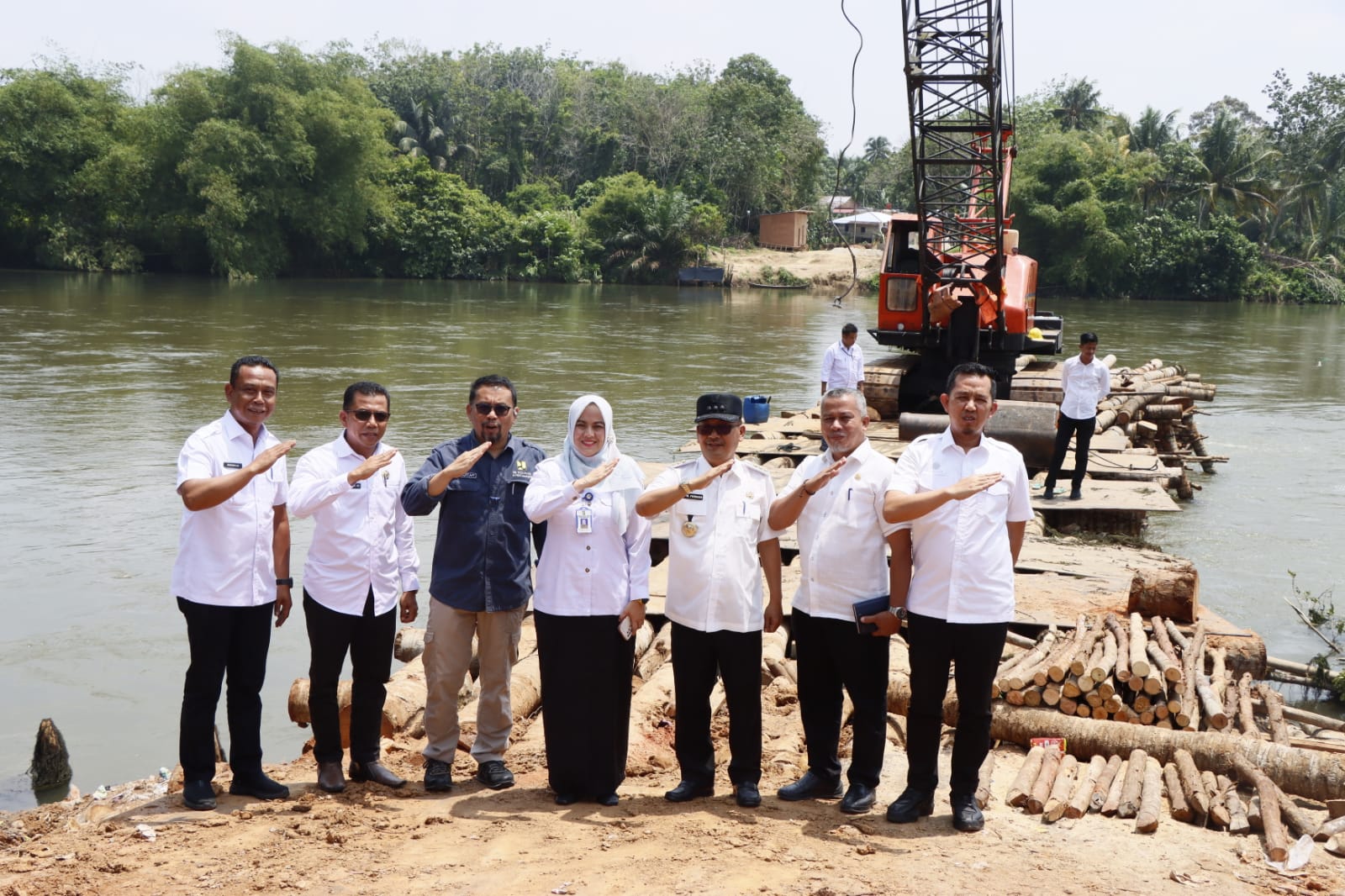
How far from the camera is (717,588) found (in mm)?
5078

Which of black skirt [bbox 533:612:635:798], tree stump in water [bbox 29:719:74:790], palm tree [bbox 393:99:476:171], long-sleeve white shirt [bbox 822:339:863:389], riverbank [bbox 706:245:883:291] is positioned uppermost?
palm tree [bbox 393:99:476:171]

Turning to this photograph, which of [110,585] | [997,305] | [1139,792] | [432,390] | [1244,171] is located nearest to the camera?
[1139,792]

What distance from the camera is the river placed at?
8766mm

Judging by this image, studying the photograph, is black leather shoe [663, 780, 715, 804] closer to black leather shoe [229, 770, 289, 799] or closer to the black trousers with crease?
the black trousers with crease

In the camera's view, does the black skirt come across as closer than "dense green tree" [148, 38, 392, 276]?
Yes

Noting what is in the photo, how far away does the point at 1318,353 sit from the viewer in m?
36.0

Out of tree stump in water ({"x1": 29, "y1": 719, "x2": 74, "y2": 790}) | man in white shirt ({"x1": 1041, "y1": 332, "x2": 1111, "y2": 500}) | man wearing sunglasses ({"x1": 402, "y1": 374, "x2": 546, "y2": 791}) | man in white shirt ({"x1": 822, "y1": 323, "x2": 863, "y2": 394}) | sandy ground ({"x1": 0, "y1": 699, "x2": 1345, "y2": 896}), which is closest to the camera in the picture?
sandy ground ({"x1": 0, "y1": 699, "x2": 1345, "y2": 896})

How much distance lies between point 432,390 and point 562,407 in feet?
10.0

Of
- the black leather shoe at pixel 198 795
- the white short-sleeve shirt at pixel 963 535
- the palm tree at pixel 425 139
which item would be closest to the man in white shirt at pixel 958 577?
the white short-sleeve shirt at pixel 963 535

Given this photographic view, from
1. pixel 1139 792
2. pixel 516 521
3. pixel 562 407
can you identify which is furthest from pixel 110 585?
pixel 562 407

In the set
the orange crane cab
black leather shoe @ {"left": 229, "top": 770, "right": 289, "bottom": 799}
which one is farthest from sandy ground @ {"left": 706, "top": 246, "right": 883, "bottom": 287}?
black leather shoe @ {"left": 229, "top": 770, "right": 289, "bottom": 799}

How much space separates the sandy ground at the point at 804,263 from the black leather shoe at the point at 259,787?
2173 inches

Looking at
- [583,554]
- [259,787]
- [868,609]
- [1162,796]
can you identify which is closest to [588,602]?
[583,554]

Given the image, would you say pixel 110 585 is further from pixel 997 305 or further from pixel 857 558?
pixel 997 305
